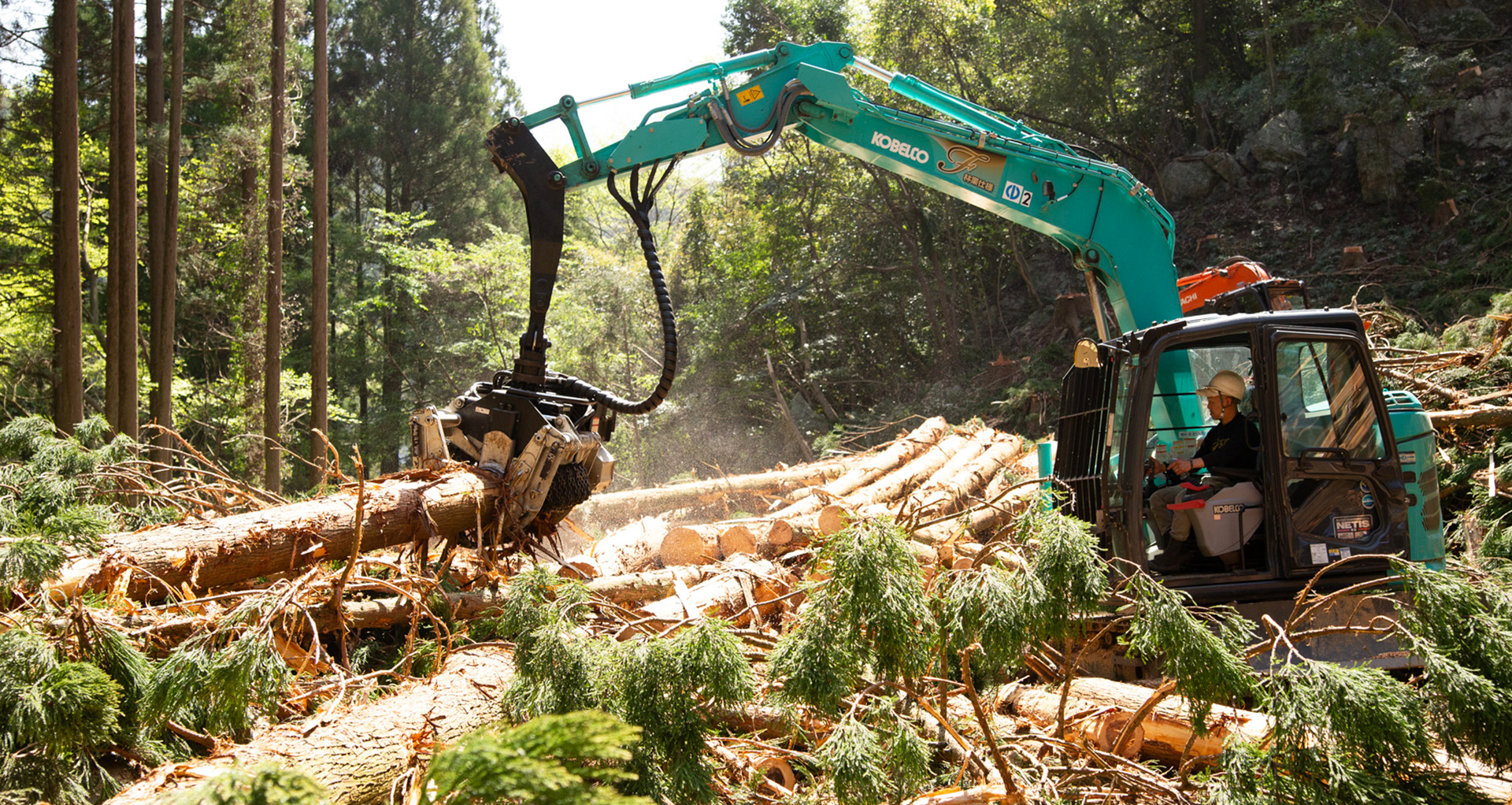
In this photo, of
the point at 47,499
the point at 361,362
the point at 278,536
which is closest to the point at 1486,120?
the point at 278,536

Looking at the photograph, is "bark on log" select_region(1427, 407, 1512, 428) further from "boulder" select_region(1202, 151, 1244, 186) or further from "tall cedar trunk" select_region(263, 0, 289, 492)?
"tall cedar trunk" select_region(263, 0, 289, 492)

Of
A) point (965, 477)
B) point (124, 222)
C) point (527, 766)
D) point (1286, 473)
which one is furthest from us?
point (124, 222)

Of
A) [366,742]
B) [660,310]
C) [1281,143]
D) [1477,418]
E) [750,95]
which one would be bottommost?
[366,742]

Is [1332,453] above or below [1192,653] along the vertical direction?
above

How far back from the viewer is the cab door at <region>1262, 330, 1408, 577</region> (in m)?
4.27

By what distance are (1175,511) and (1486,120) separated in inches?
594

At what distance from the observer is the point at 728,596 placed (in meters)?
5.53

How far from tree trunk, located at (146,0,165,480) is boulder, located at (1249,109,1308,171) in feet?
61.9

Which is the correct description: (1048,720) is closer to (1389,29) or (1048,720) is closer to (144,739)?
(144,739)

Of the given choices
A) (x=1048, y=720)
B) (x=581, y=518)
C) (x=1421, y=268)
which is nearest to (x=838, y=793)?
(x=1048, y=720)

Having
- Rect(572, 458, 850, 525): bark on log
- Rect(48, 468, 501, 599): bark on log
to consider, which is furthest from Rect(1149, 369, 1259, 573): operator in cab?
Rect(572, 458, 850, 525): bark on log

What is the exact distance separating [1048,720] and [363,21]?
1209 inches

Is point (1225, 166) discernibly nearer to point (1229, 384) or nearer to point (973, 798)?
point (1229, 384)

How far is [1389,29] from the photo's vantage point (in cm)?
1522
